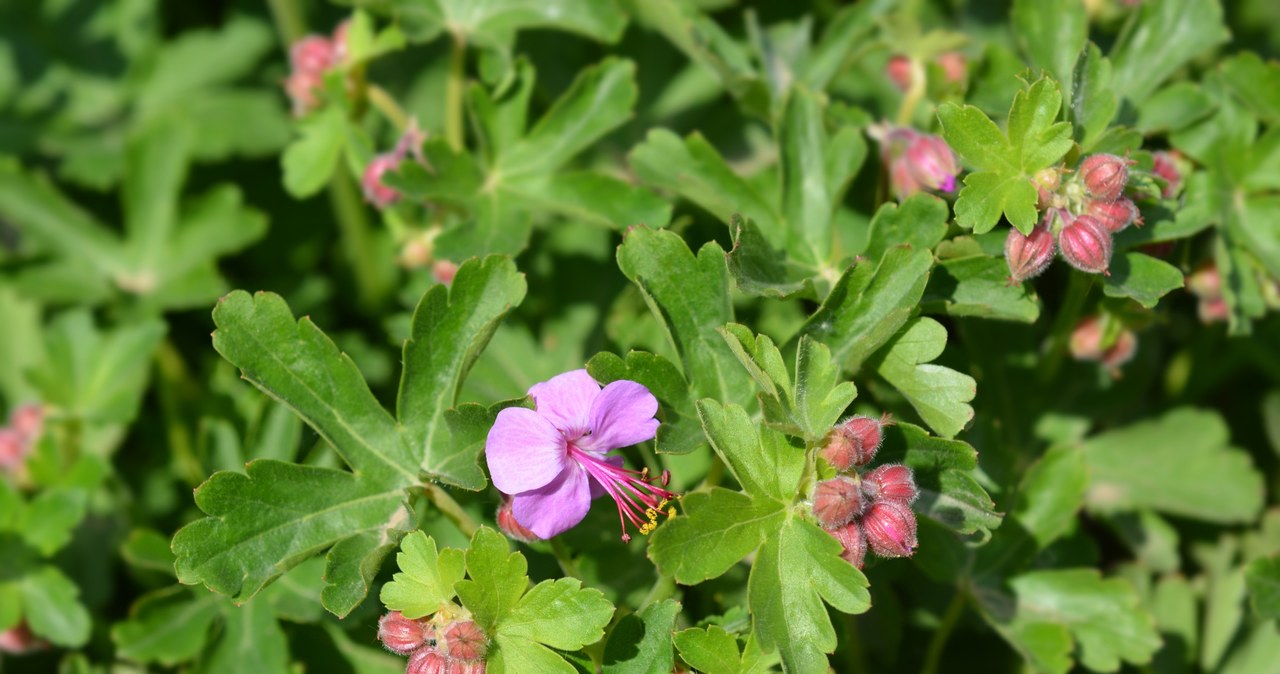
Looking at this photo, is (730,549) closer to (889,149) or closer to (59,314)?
(889,149)

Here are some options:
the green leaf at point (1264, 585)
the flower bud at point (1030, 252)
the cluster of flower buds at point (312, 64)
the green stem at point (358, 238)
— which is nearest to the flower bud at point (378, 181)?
the cluster of flower buds at point (312, 64)

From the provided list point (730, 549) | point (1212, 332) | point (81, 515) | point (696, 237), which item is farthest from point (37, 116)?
point (1212, 332)

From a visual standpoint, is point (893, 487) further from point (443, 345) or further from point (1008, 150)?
point (443, 345)

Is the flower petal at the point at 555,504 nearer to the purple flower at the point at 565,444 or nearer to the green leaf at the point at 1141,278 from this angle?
the purple flower at the point at 565,444

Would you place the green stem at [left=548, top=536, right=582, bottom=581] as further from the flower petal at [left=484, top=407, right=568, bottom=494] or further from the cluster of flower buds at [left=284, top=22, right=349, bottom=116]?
the cluster of flower buds at [left=284, top=22, right=349, bottom=116]

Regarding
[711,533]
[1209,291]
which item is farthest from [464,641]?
[1209,291]
